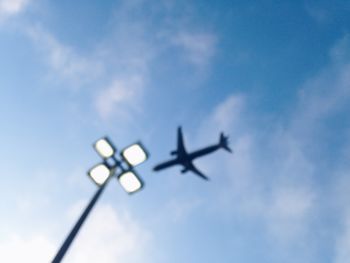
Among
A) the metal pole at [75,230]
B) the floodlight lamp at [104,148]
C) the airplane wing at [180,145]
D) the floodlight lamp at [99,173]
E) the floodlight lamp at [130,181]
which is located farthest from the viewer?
the airplane wing at [180,145]

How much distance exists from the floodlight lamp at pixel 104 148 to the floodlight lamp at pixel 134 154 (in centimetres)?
33

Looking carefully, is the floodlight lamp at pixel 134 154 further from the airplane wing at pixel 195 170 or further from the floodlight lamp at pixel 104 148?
the airplane wing at pixel 195 170

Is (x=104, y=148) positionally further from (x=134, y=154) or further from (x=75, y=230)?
(x=75, y=230)

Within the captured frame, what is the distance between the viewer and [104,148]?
7910mm

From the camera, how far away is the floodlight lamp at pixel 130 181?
7680 millimetres

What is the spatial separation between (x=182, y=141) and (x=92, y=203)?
77.7ft

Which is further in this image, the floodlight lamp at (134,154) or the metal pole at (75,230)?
the floodlight lamp at (134,154)

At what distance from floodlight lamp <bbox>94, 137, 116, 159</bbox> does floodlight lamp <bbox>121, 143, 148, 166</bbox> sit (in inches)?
12.8

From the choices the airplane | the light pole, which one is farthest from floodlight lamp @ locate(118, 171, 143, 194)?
the airplane

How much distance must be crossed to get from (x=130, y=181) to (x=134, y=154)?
2.03 ft

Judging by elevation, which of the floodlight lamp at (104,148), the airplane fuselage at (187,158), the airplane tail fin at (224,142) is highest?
the airplane tail fin at (224,142)

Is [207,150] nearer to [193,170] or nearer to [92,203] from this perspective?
[193,170]

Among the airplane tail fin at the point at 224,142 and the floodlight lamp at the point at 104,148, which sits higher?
the airplane tail fin at the point at 224,142

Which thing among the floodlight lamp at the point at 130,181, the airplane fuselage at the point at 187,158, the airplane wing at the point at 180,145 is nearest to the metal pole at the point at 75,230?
the floodlight lamp at the point at 130,181
